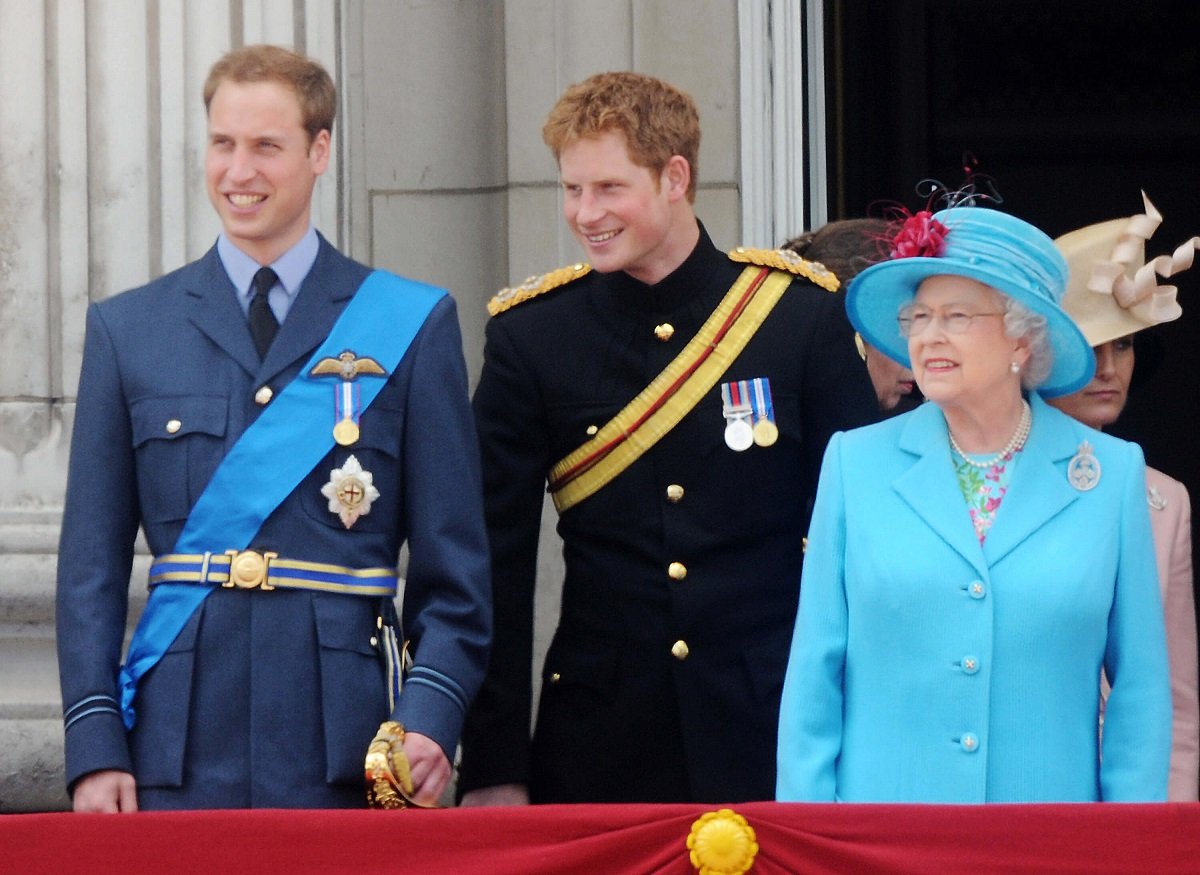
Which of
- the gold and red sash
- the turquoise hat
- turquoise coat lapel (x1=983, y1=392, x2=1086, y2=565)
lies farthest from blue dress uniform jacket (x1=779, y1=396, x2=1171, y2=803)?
the gold and red sash

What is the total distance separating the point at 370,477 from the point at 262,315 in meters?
0.31

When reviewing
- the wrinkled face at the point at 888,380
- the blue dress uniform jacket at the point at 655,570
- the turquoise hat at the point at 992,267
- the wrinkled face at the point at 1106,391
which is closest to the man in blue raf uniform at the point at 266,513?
the blue dress uniform jacket at the point at 655,570

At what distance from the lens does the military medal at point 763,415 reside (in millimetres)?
3949

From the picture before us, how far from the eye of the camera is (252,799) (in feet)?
11.4

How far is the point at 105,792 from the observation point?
344 cm

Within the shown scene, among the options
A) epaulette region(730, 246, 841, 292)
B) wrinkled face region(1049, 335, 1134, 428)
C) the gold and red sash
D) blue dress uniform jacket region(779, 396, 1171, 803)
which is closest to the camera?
blue dress uniform jacket region(779, 396, 1171, 803)

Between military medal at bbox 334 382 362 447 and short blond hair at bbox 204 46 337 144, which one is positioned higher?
short blond hair at bbox 204 46 337 144

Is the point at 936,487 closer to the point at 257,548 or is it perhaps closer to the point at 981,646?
the point at 981,646

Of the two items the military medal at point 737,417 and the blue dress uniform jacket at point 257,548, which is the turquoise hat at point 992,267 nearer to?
the military medal at point 737,417

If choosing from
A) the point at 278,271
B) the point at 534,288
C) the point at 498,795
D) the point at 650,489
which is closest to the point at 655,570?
the point at 650,489

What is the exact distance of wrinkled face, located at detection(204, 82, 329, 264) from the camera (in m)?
3.66

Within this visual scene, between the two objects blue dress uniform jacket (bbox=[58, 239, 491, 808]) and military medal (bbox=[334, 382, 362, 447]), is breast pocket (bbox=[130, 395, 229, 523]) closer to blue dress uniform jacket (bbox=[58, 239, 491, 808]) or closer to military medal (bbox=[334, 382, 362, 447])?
blue dress uniform jacket (bbox=[58, 239, 491, 808])

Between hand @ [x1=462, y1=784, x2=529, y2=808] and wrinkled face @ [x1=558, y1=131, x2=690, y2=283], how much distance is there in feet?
2.75

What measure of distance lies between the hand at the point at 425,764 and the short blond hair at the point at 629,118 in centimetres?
101
